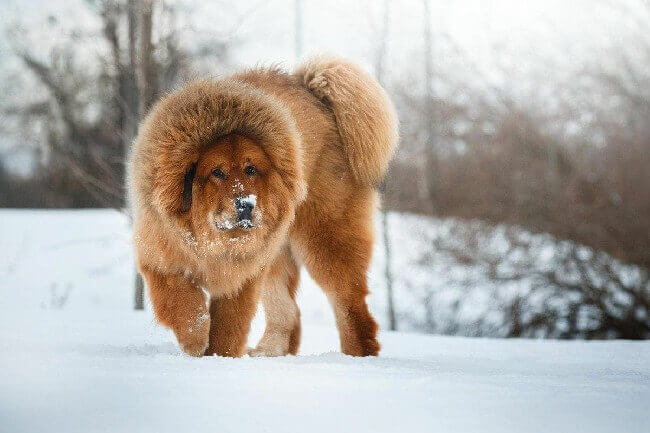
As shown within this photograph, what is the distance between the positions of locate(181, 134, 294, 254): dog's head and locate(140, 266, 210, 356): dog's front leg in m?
0.28

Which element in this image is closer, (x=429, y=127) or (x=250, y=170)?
(x=250, y=170)

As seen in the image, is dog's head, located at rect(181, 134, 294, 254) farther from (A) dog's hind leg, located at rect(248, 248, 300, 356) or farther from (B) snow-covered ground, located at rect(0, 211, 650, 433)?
(A) dog's hind leg, located at rect(248, 248, 300, 356)

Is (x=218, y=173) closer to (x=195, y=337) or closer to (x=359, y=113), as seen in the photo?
(x=195, y=337)

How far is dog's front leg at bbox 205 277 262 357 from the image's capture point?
3777mm

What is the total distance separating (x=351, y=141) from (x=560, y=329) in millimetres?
5230

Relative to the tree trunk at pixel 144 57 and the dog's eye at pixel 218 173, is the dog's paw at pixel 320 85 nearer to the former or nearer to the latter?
the dog's eye at pixel 218 173

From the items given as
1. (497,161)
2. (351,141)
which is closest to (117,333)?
(351,141)

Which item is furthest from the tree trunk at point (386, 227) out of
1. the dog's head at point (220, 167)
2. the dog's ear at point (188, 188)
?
the dog's ear at point (188, 188)

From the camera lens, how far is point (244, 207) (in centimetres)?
343

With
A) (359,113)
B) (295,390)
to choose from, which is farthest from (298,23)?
(295,390)

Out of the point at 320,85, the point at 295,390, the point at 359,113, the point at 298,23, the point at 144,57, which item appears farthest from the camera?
the point at 298,23

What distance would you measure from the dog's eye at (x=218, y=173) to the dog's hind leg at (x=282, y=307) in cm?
127

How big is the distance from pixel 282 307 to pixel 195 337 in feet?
4.17

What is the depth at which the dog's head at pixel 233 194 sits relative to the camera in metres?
3.48
